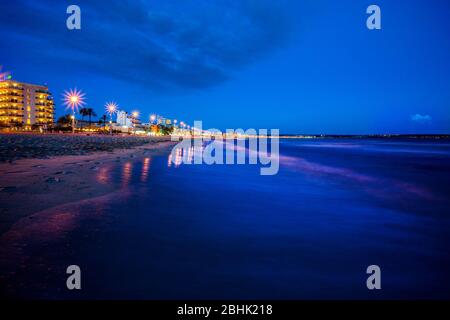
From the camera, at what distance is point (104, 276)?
3.79m

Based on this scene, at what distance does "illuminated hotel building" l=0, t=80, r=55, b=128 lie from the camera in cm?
13925

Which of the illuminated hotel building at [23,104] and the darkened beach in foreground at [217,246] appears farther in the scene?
the illuminated hotel building at [23,104]

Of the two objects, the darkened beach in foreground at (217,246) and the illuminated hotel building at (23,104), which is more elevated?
the illuminated hotel building at (23,104)

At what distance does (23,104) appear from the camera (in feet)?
478

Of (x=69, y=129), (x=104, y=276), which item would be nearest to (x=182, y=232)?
(x=104, y=276)

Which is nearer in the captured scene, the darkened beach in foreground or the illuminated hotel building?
the darkened beach in foreground

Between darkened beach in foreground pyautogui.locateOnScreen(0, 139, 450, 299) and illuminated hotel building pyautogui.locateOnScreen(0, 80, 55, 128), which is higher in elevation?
illuminated hotel building pyautogui.locateOnScreen(0, 80, 55, 128)

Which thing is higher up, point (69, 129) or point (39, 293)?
point (69, 129)

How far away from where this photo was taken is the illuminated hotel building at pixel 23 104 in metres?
139

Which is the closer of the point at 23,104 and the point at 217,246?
the point at 217,246

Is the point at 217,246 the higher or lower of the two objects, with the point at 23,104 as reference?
lower

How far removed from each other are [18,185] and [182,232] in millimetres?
6560
